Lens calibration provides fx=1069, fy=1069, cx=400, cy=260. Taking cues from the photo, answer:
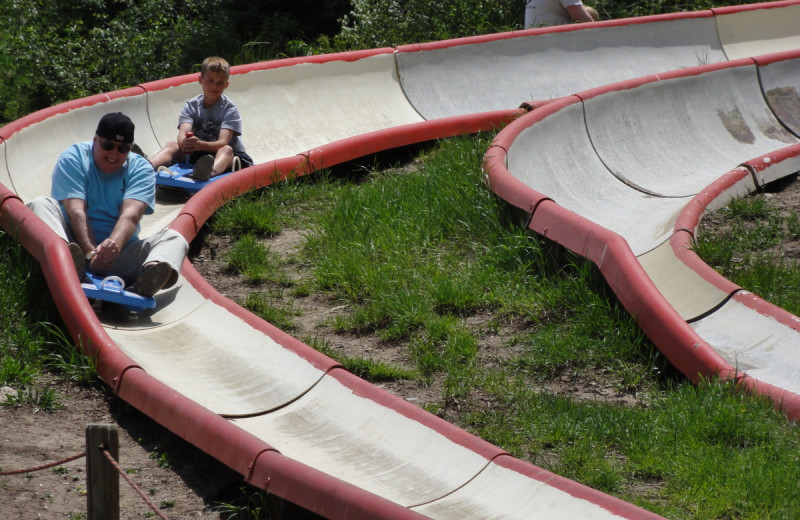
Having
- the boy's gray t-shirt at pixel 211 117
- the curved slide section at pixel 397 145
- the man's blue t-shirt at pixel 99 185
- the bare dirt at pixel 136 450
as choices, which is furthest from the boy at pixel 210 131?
the bare dirt at pixel 136 450

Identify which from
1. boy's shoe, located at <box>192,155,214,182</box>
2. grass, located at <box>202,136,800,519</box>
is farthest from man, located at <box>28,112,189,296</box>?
boy's shoe, located at <box>192,155,214,182</box>

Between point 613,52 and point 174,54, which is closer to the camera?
point 613,52

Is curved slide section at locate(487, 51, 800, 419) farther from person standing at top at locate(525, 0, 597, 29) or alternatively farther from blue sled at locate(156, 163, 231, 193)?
person standing at top at locate(525, 0, 597, 29)

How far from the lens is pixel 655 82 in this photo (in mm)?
8789

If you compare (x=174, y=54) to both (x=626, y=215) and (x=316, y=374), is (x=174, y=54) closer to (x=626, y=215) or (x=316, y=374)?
(x=626, y=215)

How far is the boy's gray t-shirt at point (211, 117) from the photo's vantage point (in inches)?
293

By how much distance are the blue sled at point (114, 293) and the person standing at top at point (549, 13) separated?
266 inches

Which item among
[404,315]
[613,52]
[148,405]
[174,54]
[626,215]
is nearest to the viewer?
[148,405]

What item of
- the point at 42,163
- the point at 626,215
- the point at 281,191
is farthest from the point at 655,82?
the point at 42,163

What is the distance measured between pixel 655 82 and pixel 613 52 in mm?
2178

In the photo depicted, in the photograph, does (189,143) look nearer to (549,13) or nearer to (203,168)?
(203,168)

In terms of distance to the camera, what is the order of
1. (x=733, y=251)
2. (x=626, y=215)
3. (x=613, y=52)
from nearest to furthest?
(x=733, y=251) → (x=626, y=215) → (x=613, y=52)

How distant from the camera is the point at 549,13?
11086 millimetres

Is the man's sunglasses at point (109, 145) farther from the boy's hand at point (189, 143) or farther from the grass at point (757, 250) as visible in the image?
the grass at point (757, 250)
